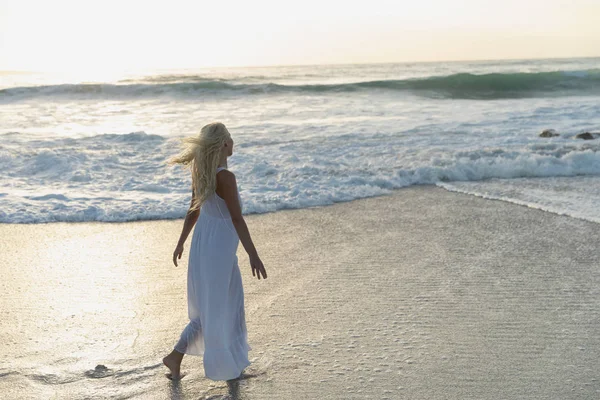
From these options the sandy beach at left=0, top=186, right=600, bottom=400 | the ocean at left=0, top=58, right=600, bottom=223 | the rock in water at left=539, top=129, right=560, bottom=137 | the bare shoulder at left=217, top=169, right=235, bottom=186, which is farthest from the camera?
the rock in water at left=539, top=129, right=560, bottom=137

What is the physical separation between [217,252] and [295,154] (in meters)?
8.73

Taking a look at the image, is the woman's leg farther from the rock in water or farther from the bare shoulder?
the rock in water

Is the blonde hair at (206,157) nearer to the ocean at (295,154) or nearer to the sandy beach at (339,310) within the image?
the sandy beach at (339,310)

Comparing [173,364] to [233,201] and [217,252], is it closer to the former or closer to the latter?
[217,252]

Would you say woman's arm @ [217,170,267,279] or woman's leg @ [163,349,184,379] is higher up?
woman's arm @ [217,170,267,279]

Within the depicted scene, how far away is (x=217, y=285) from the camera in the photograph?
11.5 ft

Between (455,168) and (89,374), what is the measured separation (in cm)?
751

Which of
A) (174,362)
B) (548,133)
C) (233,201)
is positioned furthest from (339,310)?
(548,133)

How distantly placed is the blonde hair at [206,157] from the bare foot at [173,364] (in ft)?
2.95

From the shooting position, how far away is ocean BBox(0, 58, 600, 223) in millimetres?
8695

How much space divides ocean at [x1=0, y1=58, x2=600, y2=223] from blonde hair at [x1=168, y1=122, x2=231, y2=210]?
183 inches

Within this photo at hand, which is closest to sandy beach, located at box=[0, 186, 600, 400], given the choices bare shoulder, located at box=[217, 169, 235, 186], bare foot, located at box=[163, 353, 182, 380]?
bare foot, located at box=[163, 353, 182, 380]

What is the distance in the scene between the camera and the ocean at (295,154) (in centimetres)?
870

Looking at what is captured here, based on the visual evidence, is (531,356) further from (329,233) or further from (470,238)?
(329,233)
